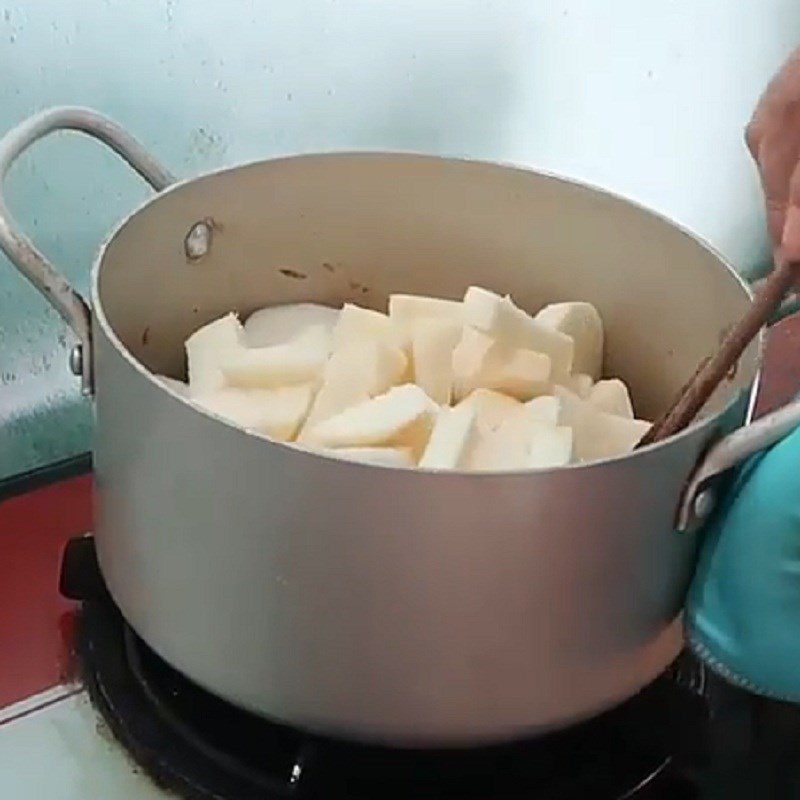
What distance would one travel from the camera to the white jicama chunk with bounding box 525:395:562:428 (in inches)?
25.4

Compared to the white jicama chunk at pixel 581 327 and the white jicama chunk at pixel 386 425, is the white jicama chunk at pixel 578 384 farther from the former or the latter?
the white jicama chunk at pixel 386 425

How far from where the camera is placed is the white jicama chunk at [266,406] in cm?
65

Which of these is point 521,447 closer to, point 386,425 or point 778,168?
point 386,425

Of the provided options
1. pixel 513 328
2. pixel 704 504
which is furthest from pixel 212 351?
pixel 704 504

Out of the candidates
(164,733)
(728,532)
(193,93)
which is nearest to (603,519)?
(728,532)

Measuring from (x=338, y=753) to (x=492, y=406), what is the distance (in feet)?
0.54

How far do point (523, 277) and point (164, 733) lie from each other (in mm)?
313

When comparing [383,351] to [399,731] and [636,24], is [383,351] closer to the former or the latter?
[399,731]

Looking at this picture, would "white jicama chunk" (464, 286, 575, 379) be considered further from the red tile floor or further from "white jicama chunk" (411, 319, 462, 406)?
the red tile floor

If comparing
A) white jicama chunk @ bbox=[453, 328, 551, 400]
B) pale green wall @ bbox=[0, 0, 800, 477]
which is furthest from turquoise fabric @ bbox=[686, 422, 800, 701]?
pale green wall @ bbox=[0, 0, 800, 477]

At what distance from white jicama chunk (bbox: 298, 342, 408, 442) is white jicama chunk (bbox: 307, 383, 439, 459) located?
0.07 feet

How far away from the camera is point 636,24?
3.21 ft

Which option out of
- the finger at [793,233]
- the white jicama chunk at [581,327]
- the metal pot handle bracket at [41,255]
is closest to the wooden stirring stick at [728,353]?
the finger at [793,233]

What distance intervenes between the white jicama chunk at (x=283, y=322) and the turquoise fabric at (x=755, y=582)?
0.24 metres
